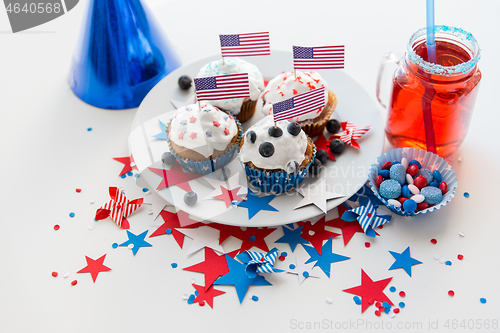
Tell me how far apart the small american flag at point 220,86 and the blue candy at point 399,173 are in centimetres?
88

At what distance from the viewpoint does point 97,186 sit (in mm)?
2627

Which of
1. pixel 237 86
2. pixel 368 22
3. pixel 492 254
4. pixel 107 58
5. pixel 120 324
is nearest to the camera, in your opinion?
pixel 120 324

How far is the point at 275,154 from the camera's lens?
7.61 ft

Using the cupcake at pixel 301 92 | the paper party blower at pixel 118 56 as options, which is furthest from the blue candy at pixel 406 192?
the paper party blower at pixel 118 56

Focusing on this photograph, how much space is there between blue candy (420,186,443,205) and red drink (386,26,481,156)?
31 cm

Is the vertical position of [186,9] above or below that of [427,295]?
above

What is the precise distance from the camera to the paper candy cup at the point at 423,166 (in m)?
2.33

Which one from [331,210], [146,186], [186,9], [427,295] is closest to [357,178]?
[331,210]

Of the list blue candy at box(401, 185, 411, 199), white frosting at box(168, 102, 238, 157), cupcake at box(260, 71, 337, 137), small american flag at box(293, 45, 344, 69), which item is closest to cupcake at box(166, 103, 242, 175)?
white frosting at box(168, 102, 238, 157)

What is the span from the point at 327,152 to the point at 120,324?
1.42m

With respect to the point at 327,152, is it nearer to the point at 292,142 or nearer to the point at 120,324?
the point at 292,142

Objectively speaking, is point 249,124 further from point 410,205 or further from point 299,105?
point 410,205

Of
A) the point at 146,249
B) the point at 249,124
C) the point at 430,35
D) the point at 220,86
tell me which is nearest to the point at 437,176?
the point at 430,35

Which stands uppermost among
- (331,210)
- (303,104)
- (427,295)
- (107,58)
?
(107,58)
